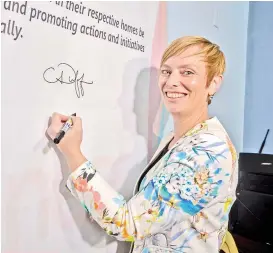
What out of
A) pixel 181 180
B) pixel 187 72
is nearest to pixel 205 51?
pixel 187 72

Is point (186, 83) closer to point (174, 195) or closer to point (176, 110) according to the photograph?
point (176, 110)

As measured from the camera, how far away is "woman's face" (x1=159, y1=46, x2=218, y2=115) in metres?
0.95

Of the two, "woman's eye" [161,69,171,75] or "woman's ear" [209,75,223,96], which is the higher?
"woman's eye" [161,69,171,75]

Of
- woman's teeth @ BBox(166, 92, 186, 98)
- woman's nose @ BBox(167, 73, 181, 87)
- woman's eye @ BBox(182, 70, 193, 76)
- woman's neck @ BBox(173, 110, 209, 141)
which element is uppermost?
woman's eye @ BBox(182, 70, 193, 76)

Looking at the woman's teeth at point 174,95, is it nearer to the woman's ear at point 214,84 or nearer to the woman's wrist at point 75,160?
the woman's ear at point 214,84

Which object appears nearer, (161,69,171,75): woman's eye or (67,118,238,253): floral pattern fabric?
(67,118,238,253): floral pattern fabric

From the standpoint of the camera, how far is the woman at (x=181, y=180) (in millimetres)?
801

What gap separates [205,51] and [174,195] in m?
0.40

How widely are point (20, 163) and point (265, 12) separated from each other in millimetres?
1162

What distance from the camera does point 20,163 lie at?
2.70 ft
